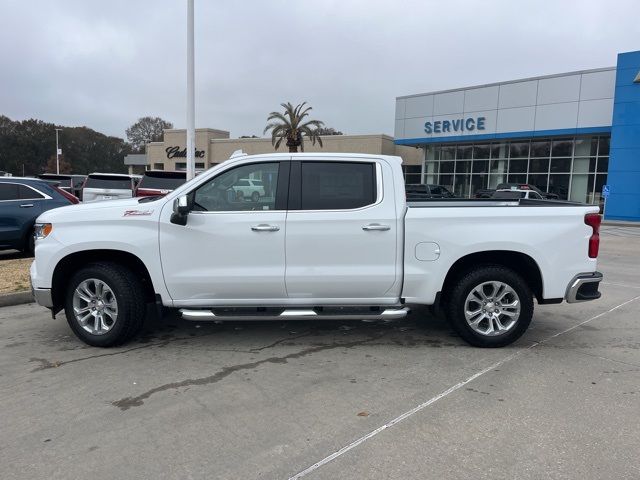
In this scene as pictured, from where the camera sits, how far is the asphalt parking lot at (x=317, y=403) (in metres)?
3.14

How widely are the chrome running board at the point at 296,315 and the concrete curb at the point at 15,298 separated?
11.2ft

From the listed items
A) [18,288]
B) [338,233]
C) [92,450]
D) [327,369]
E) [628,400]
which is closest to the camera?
[92,450]

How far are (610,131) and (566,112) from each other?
256 centimetres

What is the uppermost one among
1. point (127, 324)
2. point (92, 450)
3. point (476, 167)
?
point (476, 167)

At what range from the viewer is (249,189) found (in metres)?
5.18

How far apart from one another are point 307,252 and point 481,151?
3318cm

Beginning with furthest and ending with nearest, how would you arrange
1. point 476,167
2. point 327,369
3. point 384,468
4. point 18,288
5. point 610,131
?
point 476,167 → point 610,131 → point 18,288 → point 327,369 → point 384,468

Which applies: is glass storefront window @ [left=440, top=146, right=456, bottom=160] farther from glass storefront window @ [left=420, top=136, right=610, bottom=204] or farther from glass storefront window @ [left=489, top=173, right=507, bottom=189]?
glass storefront window @ [left=489, top=173, right=507, bottom=189]

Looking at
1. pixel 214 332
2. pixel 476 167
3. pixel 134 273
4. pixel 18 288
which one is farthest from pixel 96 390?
pixel 476 167

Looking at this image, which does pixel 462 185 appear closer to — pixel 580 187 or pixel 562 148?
pixel 562 148

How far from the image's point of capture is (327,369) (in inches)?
185

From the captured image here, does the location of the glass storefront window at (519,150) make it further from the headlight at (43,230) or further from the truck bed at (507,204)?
the headlight at (43,230)

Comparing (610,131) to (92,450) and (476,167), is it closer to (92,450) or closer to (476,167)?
(476,167)

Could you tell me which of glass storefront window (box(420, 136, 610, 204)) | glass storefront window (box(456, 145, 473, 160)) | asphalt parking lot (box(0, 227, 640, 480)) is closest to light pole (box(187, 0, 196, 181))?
asphalt parking lot (box(0, 227, 640, 480))
